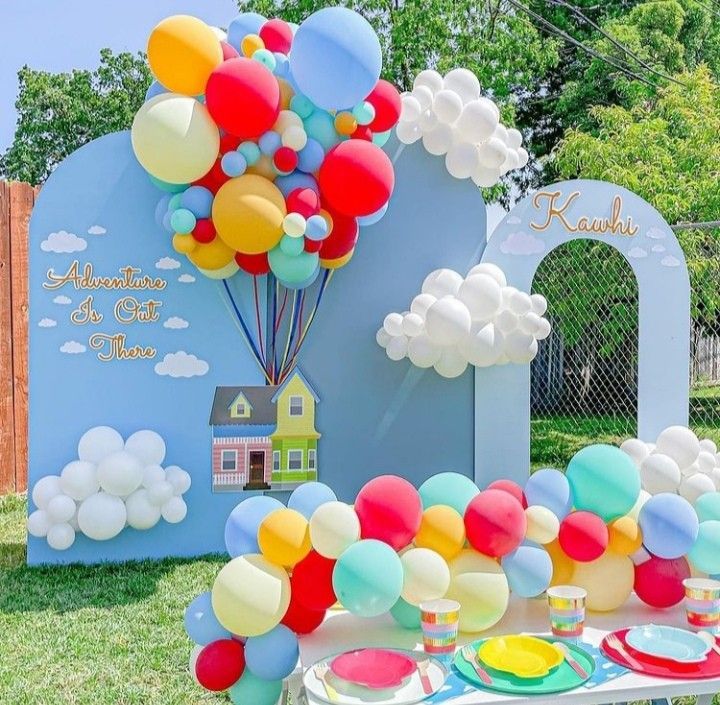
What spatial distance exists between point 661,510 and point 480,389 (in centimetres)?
276

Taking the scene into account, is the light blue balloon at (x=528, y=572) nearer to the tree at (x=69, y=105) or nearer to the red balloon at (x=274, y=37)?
the red balloon at (x=274, y=37)

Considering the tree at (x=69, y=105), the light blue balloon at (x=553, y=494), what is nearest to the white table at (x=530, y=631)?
the light blue balloon at (x=553, y=494)

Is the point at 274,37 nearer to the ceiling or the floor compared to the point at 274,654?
nearer to the ceiling

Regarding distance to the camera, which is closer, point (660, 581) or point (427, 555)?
point (427, 555)

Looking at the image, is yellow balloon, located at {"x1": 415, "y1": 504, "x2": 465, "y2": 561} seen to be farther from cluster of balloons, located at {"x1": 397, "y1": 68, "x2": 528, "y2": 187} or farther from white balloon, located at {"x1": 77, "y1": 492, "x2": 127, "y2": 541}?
cluster of balloons, located at {"x1": 397, "y1": 68, "x2": 528, "y2": 187}

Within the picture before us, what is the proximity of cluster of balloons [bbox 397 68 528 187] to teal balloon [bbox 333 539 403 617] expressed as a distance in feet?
10.8

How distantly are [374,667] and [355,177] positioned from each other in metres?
2.76

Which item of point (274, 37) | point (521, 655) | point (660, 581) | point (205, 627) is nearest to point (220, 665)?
point (205, 627)

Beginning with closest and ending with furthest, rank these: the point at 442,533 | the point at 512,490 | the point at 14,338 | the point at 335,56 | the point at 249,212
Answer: the point at 442,533
the point at 512,490
the point at 335,56
the point at 249,212
the point at 14,338

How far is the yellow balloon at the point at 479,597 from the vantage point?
5.95 feet

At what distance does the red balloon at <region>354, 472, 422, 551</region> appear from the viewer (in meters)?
1.88

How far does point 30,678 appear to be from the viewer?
295 centimetres

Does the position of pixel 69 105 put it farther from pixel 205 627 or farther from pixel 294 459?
pixel 205 627

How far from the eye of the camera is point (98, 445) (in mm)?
4215
